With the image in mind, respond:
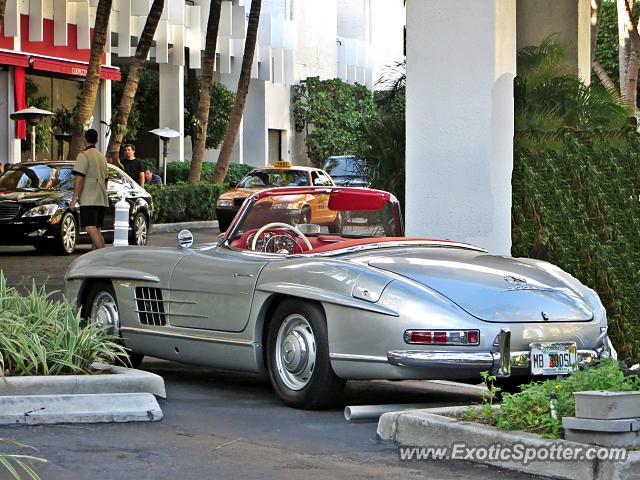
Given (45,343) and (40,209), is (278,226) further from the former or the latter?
(40,209)

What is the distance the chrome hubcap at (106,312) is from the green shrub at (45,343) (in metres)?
0.73

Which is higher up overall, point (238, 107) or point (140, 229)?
point (238, 107)

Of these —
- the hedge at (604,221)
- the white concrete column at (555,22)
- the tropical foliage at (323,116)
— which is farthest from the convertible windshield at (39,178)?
the tropical foliage at (323,116)

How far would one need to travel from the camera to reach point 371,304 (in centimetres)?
825

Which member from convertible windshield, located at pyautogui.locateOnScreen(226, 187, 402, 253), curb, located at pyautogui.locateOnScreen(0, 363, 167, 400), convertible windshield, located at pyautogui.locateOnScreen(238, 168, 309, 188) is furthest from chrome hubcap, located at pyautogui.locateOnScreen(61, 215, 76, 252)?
curb, located at pyautogui.locateOnScreen(0, 363, 167, 400)

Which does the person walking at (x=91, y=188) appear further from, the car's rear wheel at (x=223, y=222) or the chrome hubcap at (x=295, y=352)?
the car's rear wheel at (x=223, y=222)

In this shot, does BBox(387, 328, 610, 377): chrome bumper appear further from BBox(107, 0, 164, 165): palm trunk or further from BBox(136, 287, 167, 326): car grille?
BBox(107, 0, 164, 165): palm trunk

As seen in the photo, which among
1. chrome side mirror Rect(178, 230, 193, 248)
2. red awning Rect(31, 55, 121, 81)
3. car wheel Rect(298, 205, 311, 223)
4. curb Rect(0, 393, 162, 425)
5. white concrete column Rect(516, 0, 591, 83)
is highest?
red awning Rect(31, 55, 121, 81)

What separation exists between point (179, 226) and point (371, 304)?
2564 centimetres

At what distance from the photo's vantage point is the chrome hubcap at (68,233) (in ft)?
76.5

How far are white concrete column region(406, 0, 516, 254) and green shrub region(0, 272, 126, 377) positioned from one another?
4.64 meters

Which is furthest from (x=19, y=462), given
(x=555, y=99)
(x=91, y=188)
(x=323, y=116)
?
(x=323, y=116)

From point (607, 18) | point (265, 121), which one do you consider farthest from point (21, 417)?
point (607, 18)

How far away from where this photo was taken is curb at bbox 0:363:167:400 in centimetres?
814
